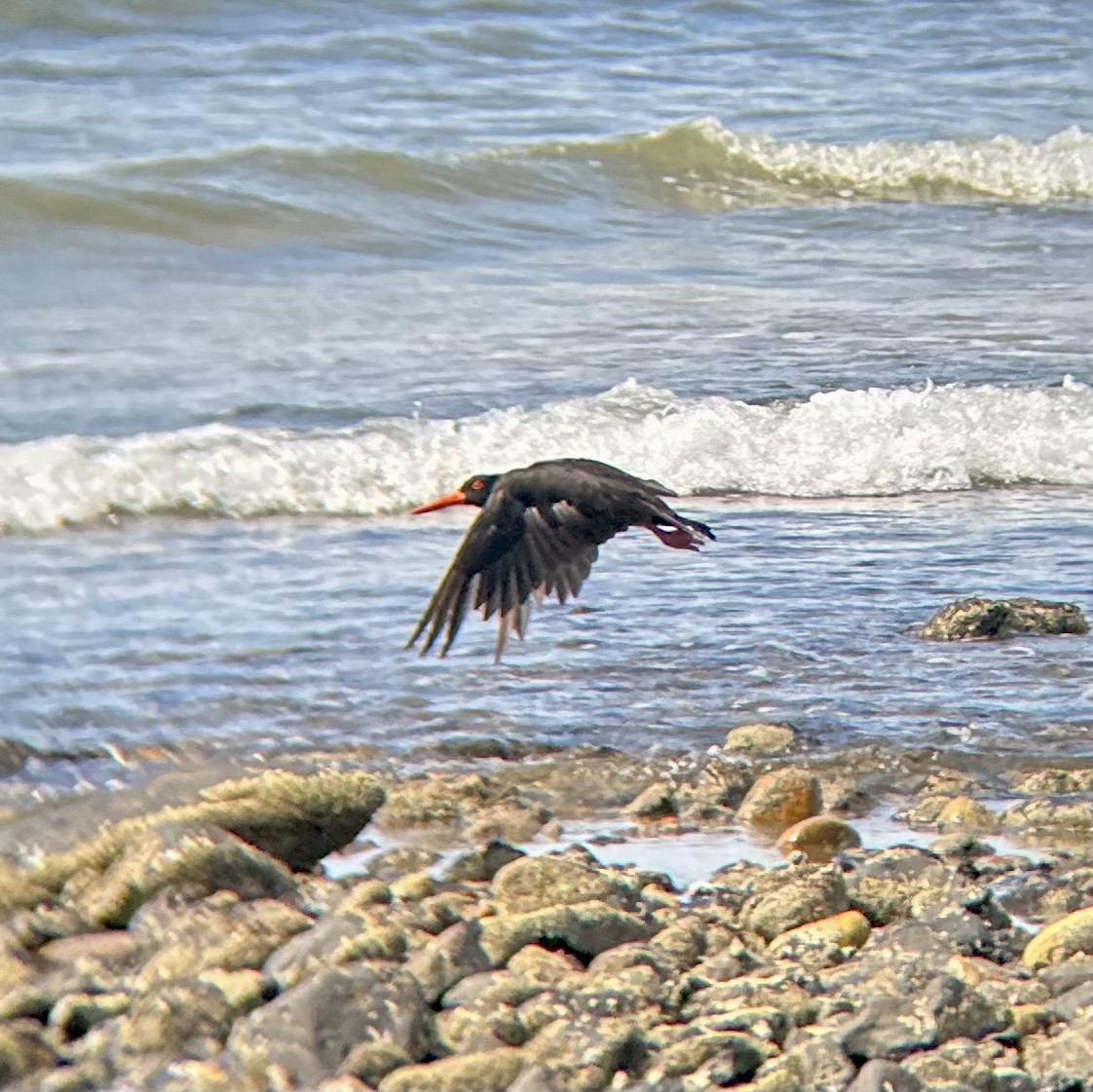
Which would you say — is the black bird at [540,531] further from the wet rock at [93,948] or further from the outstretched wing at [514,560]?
the wet rock at [93,948]

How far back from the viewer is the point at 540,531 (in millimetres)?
5793

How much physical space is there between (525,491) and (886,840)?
1.45 meters

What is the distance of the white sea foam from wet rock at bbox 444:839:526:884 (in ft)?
12.1

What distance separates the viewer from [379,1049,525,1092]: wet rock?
3.45 meters

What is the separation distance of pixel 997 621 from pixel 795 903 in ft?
7.71

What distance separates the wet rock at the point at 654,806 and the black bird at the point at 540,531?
679 millimetres

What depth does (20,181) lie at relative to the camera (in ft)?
41.4

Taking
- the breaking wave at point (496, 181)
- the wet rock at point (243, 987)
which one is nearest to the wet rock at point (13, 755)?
the wet rock at point (243, 987)

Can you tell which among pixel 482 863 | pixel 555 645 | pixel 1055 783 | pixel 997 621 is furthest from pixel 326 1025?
pixel 997 621

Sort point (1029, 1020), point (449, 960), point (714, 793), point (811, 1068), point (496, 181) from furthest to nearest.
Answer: point (496, 181) → point (714, 793) → point (449, 960) → point (1029, 1020) → point (811, 1068)

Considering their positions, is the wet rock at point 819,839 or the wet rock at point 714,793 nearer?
the wet rock at point 819,839

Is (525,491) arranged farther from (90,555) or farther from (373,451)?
(373,451)

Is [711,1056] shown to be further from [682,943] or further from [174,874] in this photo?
[174,874]

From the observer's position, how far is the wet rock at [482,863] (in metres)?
4.50
